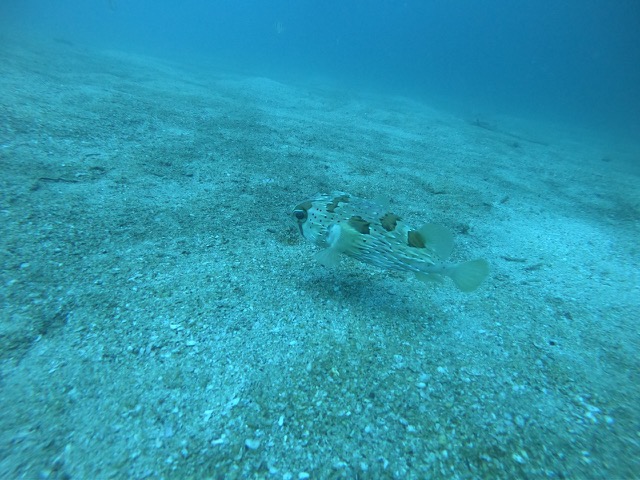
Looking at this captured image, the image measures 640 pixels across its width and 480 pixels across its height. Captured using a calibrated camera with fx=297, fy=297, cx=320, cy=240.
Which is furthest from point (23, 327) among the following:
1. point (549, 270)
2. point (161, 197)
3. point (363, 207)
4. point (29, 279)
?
point (549, 270)

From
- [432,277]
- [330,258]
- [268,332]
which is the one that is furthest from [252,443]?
[432,277]

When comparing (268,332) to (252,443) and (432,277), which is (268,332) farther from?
(432,277)

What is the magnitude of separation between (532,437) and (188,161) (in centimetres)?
565

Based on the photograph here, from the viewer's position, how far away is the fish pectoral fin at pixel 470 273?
8.30ft

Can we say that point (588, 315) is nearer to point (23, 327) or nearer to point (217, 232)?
point (217, 232)

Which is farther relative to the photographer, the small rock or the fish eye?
the fish eye

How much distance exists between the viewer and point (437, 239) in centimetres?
274

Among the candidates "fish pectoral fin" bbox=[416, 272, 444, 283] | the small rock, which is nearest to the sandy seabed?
the small rock

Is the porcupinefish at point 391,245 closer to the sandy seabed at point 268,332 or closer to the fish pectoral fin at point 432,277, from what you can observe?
the fish pectoral fin at point 432,277

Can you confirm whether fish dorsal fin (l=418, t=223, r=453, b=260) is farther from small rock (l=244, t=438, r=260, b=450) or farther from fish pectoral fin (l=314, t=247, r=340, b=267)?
small rock (l=244, t=438, r=260, b=450)

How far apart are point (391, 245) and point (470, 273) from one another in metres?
0.71

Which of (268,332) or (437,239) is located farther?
(437,239)

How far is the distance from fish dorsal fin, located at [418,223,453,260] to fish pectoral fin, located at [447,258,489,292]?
0.21m

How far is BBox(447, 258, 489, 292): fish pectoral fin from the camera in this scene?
8.30 ft
